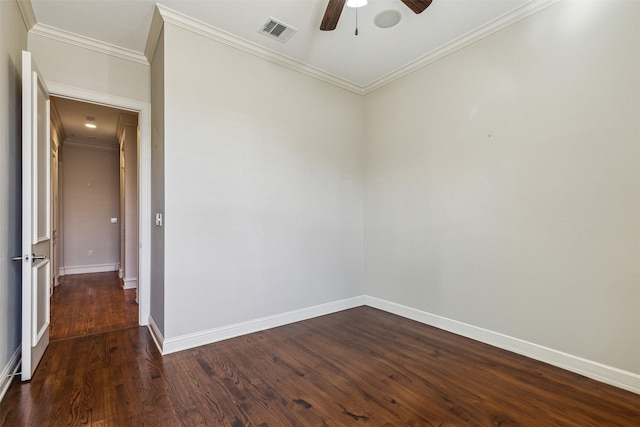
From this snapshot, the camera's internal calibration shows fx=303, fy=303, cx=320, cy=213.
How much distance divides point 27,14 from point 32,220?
1741mm

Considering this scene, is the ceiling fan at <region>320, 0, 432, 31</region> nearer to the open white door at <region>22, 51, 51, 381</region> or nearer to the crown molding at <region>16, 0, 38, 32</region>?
the open white door at <region>22, 51, 51, 381</region>

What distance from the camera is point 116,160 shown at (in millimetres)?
7059

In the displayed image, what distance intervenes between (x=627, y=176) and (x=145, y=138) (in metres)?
4.16

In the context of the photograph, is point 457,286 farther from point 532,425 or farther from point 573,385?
point 532,425

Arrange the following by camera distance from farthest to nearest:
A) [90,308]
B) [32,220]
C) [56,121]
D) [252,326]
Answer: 1. [56,121]
2. [90,308]
3. [252,326]
4. [32,220]

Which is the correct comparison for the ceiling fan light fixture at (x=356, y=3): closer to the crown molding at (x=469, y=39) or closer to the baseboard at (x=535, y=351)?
the crown molding at (x=469, y=39)

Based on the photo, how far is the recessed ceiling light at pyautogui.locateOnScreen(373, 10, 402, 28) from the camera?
2.60 metres

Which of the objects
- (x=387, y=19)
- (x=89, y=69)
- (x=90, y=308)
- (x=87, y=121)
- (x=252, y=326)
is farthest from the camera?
(x=87, y=121)

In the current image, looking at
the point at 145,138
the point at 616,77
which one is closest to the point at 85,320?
the point at 145,138

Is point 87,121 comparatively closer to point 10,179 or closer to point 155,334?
point 10,179

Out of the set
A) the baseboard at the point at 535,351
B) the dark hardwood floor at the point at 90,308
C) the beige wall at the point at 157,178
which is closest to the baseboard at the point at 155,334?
the beige wall at the point at 157,178

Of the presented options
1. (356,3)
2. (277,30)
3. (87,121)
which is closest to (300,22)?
(277,30)

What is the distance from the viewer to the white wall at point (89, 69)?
2.76 m

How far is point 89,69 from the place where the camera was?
9.64 feet
